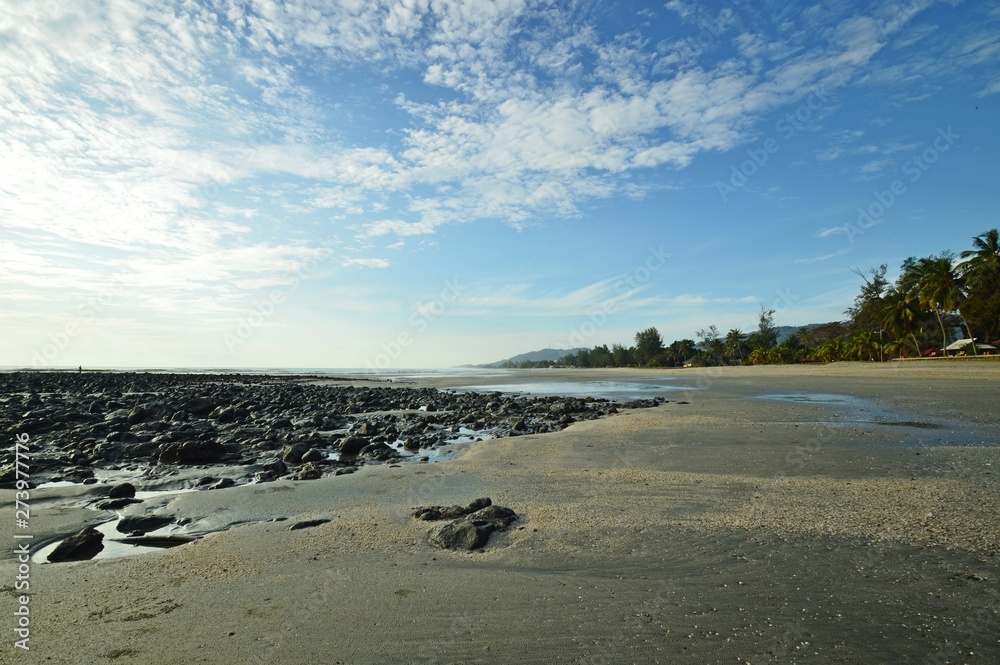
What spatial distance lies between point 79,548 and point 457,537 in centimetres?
357

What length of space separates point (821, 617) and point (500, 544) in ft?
7.96

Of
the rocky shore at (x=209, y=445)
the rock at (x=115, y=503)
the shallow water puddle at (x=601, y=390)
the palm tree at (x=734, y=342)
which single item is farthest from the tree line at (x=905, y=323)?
the rock at (x=115, y=503)

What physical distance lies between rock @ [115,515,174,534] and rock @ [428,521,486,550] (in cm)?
325

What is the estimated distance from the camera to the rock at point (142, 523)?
5.18 metres

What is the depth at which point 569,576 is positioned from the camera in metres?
3.60

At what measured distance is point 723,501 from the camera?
5359 millimetres

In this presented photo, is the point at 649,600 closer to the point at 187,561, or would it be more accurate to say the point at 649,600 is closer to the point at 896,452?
the point at 187,561

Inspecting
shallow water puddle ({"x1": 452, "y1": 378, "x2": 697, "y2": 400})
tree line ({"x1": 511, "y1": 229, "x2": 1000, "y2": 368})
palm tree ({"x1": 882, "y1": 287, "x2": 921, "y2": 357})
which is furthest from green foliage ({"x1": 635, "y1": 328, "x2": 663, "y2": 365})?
shallow water puddle ({"x1": 452, "y1": 378, "x2": 697, "y2": 400})

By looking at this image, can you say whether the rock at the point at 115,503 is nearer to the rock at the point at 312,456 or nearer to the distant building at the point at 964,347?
the rock at the point at 312,456

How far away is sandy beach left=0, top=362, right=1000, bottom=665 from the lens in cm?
271

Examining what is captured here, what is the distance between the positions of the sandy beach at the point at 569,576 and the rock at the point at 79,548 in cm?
20

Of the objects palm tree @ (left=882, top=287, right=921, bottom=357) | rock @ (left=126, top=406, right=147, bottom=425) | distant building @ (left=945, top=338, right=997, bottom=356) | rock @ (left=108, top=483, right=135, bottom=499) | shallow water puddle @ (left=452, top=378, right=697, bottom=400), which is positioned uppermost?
Result: palm tree @ (left=882, top=287, right=921, bottom=357)

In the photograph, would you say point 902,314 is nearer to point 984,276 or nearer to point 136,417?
point 984,276

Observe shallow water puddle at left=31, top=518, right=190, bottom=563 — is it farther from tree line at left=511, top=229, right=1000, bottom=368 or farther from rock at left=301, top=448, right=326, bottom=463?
tree line at left=511, top=229, right=1000, bottom=368
